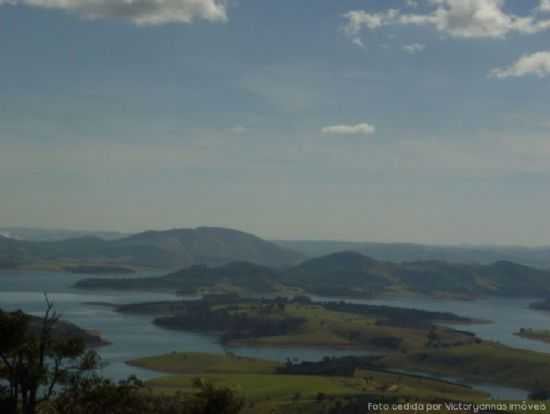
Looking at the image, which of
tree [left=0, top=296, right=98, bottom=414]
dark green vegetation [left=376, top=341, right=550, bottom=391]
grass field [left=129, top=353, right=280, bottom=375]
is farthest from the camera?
dark green vegetation [left=376, top=341, right=550, bottom=391]

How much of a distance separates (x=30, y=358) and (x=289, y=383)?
108914mm

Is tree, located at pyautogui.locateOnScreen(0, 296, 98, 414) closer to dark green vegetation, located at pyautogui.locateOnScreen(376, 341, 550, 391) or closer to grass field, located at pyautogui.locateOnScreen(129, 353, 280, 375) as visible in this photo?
grass field, located at pyautogui.locateOnScreen(129, 353, 280, 375)

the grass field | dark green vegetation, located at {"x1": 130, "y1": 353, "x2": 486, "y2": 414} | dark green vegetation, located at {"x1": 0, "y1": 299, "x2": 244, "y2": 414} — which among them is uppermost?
dark green vegetation, located at {"x1": 0, "y1": 299, "x2": 244, "y2": 414}

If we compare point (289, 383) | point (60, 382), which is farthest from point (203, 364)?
point (60, 382)

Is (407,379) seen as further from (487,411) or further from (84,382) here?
(84,382)

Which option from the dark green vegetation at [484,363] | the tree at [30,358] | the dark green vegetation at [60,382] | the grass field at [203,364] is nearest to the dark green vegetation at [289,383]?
the grass field at [203,364]

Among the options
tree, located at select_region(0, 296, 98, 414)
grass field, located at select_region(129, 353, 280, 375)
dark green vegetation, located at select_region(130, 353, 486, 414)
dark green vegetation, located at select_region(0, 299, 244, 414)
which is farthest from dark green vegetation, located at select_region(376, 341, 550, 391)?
tree, located at select_region(0, 296, 98, 414)

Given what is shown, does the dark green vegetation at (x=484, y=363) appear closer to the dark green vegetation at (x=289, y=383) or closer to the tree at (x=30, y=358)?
the dark green vegetation at (x=289, y=383)

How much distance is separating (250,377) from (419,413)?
198 ft

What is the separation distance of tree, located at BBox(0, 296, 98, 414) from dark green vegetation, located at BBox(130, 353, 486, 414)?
69.1 metres

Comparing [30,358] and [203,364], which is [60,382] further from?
[203,364]

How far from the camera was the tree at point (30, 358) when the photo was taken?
103ft

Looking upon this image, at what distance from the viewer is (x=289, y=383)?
452ft

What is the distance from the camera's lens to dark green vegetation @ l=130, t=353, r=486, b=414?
118438mm
